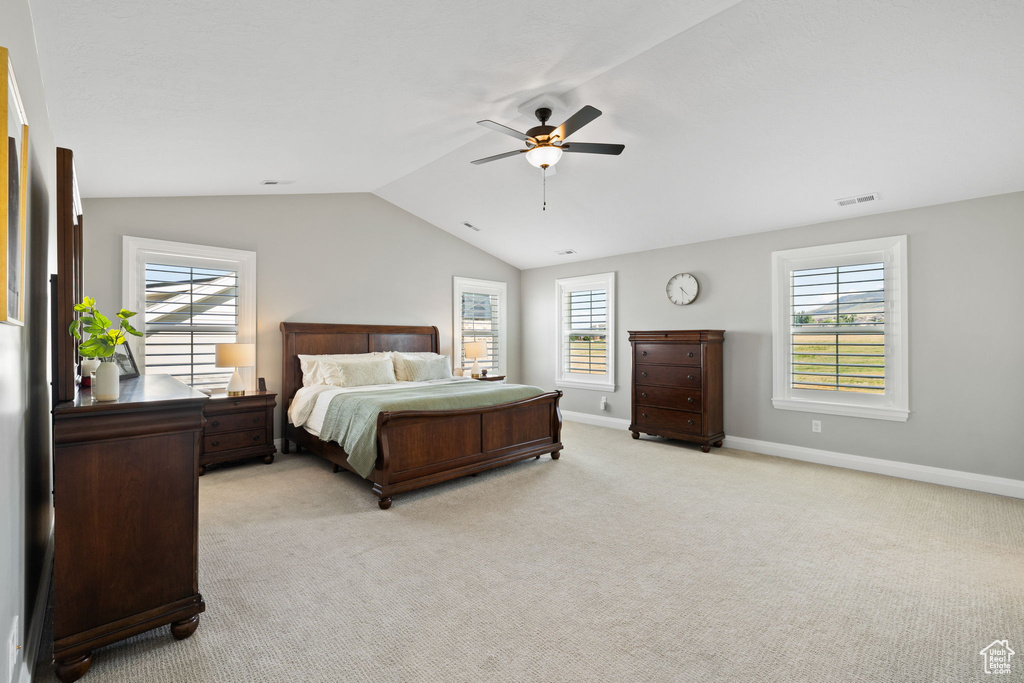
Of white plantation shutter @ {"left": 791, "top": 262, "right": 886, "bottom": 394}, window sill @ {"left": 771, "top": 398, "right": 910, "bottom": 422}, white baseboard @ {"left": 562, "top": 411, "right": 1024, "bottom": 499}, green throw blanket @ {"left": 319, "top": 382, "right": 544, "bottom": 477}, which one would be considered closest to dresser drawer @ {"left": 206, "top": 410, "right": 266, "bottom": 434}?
green throw blanket @ {"left": 319, "top": 382, "right": 544, "bottom": 477}

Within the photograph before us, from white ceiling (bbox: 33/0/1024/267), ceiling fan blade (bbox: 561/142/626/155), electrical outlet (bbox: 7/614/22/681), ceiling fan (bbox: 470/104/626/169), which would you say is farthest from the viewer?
ceiling fan blade (bbox: 561/142/626/155)

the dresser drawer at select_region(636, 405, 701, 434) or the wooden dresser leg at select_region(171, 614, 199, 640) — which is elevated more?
the dresser drawer at select_region(636, 405, 701, 434)

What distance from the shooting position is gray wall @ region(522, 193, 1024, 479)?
3820mm

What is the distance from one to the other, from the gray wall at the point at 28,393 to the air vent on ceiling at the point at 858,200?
5.29 metres

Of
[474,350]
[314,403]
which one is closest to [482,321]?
[474,350]

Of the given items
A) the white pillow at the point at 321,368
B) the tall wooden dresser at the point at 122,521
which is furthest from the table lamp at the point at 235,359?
the tall wooden dresser at the point at 122,521

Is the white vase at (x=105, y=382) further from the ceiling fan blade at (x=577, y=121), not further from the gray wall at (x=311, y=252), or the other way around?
the gray wall at (x=311, y=252)

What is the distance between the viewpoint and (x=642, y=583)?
2.44 meters

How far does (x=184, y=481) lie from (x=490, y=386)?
9.60 feet

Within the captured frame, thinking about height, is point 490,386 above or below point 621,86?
below

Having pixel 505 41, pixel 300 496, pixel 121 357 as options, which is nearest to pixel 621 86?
pixel 505 41

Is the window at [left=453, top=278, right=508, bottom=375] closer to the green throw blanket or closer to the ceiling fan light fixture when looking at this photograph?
the green throw blanket

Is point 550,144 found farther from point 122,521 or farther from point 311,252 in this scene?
point 311,252

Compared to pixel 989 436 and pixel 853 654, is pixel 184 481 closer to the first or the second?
pixel 853 654
